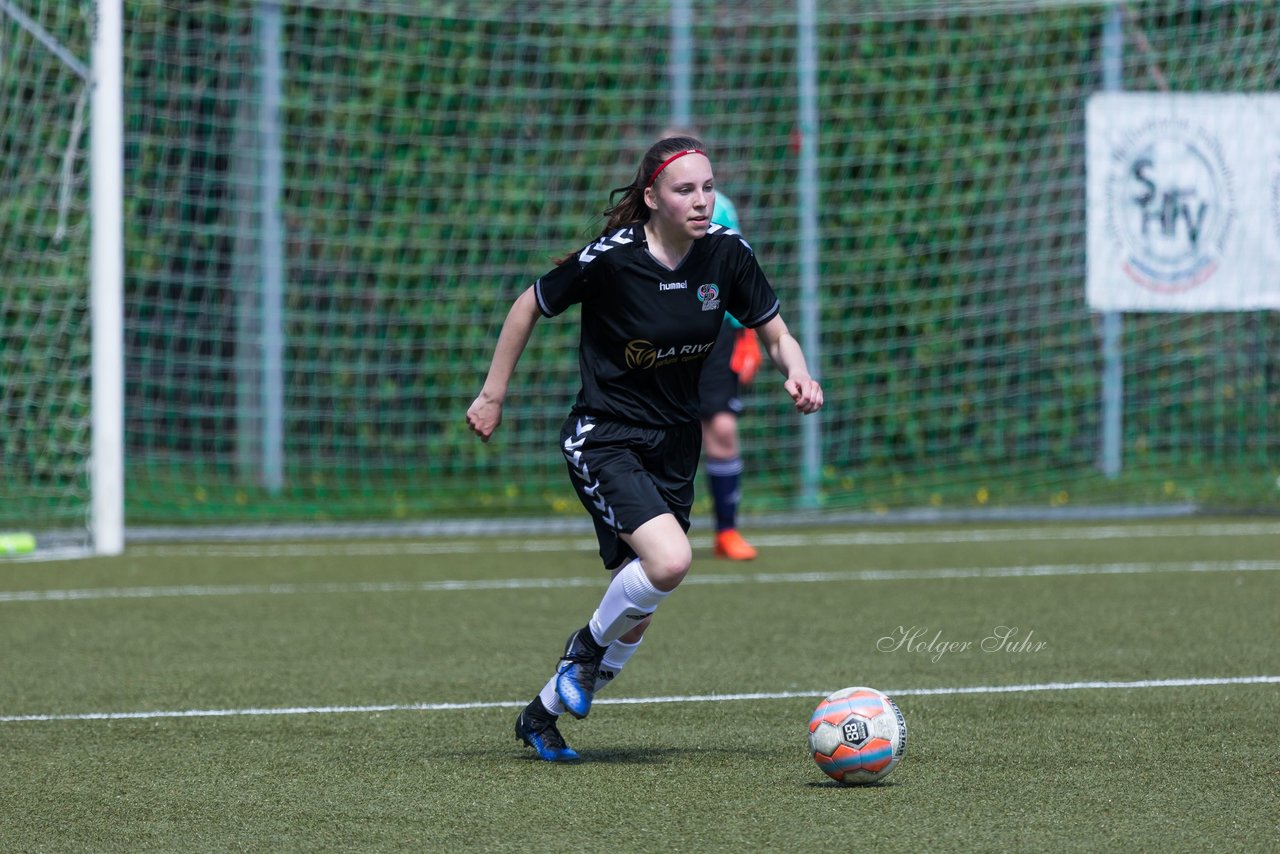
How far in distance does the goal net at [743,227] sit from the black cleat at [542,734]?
7334 millimetres

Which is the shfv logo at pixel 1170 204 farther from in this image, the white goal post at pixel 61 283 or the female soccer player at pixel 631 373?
the female soccer player at pixel 631 373

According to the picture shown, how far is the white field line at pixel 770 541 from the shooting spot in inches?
394

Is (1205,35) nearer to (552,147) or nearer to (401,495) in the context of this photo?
(552,147)

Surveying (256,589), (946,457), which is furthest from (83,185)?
(946,457)

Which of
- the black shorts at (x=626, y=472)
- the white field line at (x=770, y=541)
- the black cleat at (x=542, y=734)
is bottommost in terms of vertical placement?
the white field line at (x=770, y=541)

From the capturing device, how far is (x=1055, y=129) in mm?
12195

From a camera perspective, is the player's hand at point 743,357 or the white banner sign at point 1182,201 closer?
the player's hand at point 743,357

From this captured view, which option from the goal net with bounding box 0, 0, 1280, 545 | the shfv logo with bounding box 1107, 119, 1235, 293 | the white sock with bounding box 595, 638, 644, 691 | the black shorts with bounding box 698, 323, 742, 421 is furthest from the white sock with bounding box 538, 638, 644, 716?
the shfv logo with bounding box 1107, 119, 1235, 293

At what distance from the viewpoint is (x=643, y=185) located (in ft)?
15.1

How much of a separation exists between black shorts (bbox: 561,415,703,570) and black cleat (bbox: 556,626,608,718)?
0.21 m

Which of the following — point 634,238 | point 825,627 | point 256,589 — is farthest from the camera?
point 256,589

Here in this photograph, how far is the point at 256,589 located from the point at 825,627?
2.89m

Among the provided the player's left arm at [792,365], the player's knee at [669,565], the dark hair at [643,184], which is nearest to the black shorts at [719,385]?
the player's left arm at [792,365]

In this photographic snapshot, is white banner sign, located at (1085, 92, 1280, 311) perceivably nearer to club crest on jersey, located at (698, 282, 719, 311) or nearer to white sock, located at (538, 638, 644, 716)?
club crest on jersey, located at (698, 282, 719, 311)
